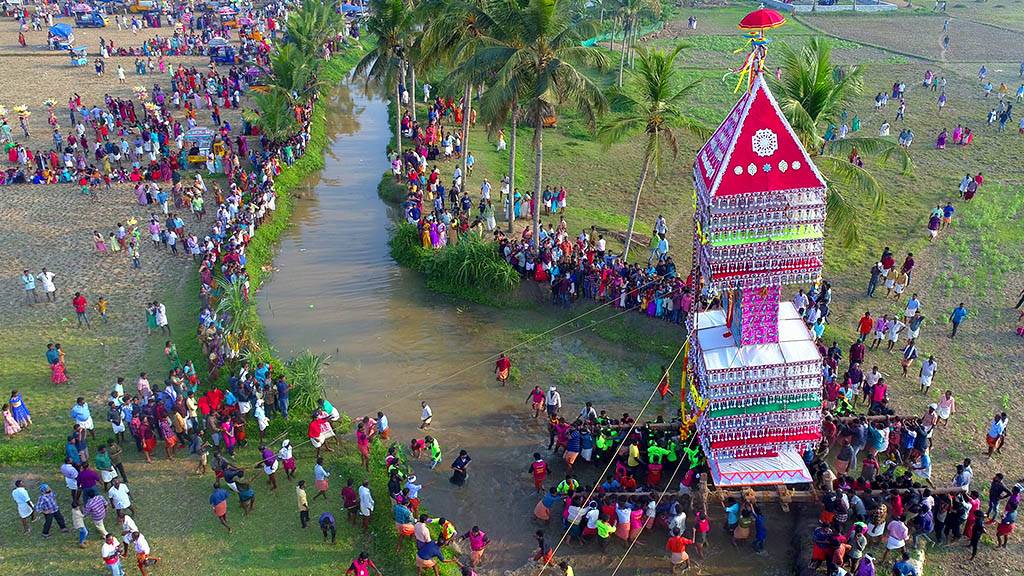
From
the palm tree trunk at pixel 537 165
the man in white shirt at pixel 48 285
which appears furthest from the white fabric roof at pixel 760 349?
the man in white shirt at pixel 48 285

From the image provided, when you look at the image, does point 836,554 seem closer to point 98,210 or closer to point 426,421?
point 426,421

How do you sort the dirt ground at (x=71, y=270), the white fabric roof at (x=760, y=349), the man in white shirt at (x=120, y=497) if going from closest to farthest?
the white fabric roof at (x=760, y=349), the man in white shirt at (x=120, y=497), the dirt ground at (x=71, y=270)

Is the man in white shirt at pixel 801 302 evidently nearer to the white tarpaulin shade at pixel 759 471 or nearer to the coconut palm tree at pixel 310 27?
the white tarpaulin shade at pixel 759 471

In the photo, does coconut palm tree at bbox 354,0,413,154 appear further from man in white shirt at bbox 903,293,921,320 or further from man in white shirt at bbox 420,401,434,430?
man in white shirt at bbox 903,293,921,320

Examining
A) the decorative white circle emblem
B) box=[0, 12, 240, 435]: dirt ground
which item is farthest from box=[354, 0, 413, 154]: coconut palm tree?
the decorative white circle emblem

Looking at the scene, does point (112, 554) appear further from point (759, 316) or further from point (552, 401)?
point (759, 316)

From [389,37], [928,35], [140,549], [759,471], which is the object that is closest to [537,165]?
[389,37]
